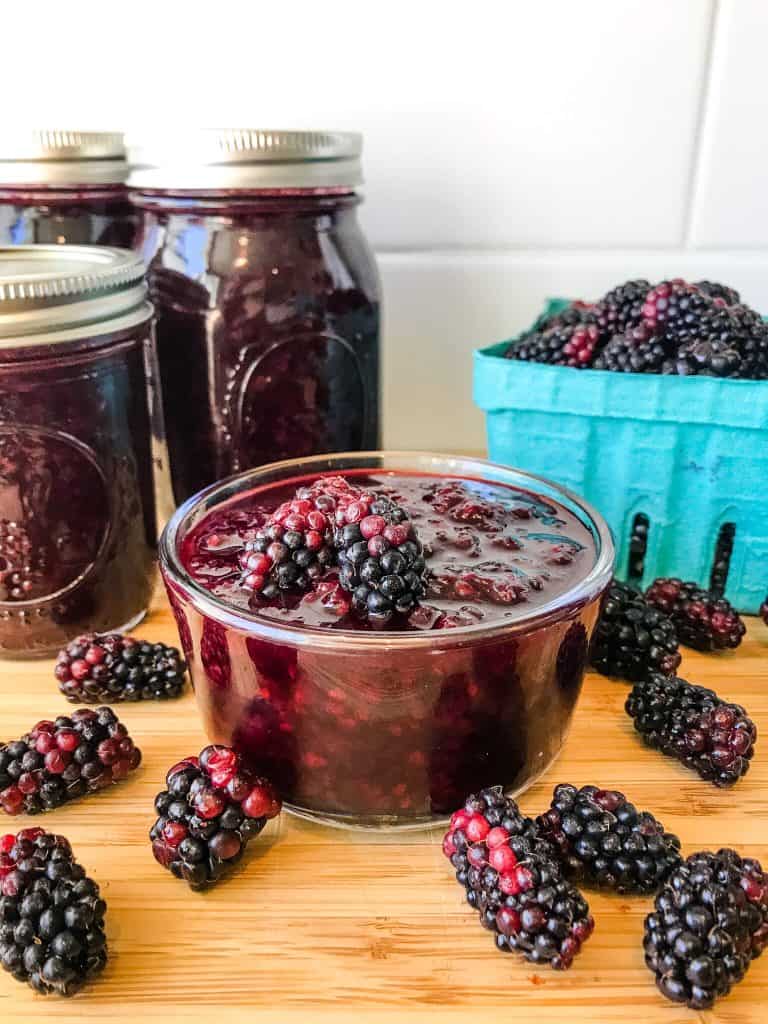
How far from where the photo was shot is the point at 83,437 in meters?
0.86

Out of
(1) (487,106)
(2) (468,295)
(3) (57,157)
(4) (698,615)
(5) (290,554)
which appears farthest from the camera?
(2) (468,295)

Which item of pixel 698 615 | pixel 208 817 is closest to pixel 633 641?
pixel 698 615

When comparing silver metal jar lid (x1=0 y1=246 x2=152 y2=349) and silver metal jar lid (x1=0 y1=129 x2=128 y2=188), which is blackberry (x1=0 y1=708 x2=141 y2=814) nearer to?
silver metal jar lid (x1=0 y1=246 x2=152 y2=349)

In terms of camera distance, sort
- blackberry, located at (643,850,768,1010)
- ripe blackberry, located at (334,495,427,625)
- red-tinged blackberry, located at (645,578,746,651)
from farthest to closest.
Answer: red-tinged blackberry, located at (645,578,746,651) < ripe blackberry, located at (334,495,427,625) < blackberry, located at (643,850,768,1010)

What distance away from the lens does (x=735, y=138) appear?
127 centimetres

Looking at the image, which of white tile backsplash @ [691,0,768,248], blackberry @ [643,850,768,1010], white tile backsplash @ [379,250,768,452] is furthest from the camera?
white tile backsplash @ [379,250,768,452]

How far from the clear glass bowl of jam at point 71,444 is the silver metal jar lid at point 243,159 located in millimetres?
115

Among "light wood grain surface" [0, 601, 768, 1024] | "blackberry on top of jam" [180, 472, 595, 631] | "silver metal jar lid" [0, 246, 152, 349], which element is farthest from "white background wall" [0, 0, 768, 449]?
"light wood grain surface" [0, 601, 768, 1024]

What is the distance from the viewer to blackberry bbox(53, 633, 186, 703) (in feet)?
2.75

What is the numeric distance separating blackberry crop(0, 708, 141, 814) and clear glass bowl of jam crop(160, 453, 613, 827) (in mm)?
81

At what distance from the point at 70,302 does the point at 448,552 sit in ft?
1.36

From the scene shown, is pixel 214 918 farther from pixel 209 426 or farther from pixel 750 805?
pixel 209 426

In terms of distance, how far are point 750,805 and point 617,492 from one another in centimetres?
39

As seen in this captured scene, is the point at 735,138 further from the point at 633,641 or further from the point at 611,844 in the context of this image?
the point at 611,844
